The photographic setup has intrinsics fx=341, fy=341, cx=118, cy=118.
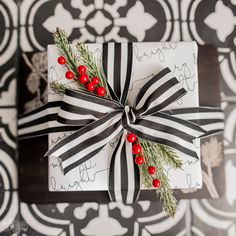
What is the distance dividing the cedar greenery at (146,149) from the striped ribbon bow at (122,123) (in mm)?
19

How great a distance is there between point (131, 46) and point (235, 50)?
26 centimetres

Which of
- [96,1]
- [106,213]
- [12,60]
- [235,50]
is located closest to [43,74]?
[12,60]

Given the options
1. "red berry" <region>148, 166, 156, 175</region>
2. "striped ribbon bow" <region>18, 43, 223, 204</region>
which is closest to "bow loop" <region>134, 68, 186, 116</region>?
"striped ribbon bow" <region>18, 43, 223, 204</region>

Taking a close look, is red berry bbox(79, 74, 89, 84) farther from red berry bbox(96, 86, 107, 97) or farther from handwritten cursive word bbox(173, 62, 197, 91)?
handwritten cursive word bbox(173, 62, 197, 91)

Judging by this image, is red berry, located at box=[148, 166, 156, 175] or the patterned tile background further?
the patterned tile background

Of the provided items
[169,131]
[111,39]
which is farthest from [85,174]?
[111,39]

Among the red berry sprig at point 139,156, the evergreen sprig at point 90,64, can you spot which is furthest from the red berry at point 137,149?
the evergreen sprig at point 90,64

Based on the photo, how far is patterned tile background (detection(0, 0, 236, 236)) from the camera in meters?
0.76

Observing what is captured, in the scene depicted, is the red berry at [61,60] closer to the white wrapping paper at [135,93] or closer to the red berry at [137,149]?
the white wrapping paper at [135,93]

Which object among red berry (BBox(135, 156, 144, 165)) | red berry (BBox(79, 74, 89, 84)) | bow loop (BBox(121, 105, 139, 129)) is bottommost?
red berry (BBox(135, 156, 144, 165))

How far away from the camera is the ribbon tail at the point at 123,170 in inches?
26.3

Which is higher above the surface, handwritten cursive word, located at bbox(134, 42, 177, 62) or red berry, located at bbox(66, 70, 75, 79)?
handwritten cursive word, located at bbox(134, 42, 177, 62)

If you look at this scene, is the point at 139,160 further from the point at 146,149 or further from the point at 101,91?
the point at 101,91

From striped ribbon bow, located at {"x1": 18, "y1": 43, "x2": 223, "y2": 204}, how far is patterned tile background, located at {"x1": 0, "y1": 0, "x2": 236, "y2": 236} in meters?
0.12
